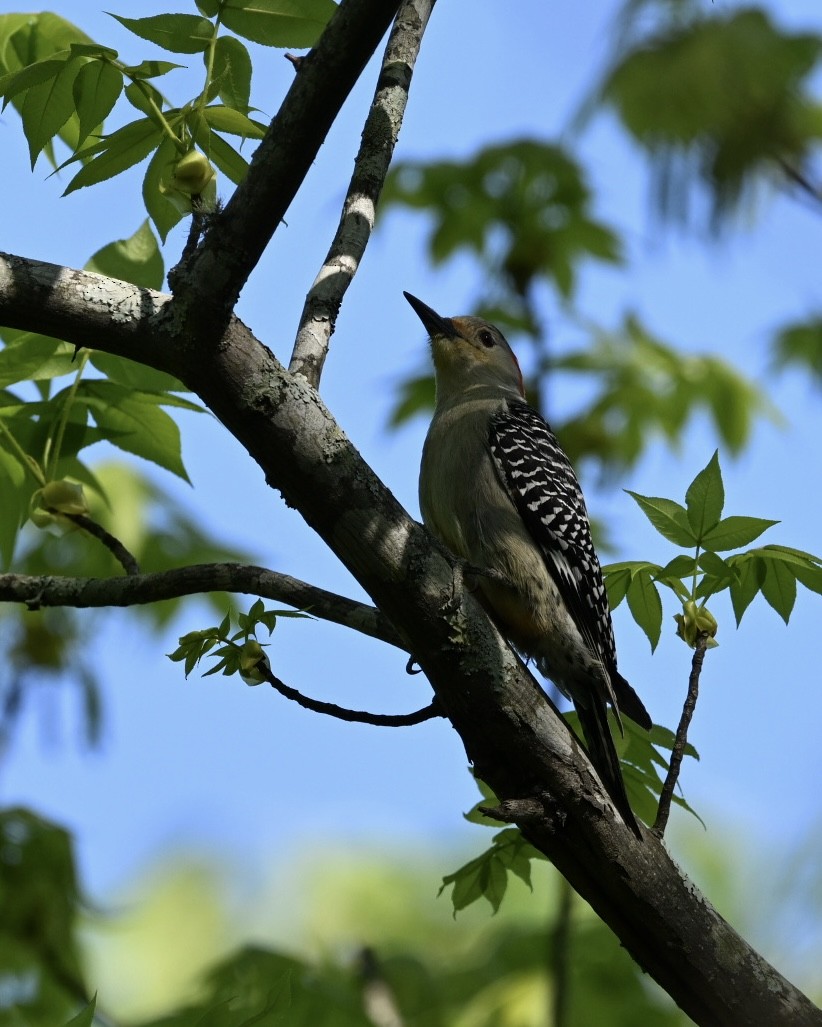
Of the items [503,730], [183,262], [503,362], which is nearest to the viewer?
[183,262]

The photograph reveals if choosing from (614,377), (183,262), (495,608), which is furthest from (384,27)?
(614,377)

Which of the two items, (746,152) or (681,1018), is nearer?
(681,1018)

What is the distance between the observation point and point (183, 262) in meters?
3.31

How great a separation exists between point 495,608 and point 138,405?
74.2 inches

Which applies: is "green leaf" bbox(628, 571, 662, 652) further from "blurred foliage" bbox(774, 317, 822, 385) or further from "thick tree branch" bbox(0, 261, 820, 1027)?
"blurred foliage" bbox(774, 317, 822, 385)

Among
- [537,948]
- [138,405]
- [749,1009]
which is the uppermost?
[138,405]

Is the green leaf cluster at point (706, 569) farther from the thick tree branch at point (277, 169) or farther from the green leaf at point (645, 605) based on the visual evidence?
the thick tree branch at point (277, 169)

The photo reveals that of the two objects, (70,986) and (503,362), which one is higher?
(503,362)

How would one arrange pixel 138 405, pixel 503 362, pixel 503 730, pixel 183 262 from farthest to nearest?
pixel 503 362 < pixel 138 405 < pixel 503 730 < pixel 183 262

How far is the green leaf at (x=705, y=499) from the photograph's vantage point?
369 centimetres

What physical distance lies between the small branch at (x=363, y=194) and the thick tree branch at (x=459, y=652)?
50 cm

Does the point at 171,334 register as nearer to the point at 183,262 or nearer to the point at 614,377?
the point at 183,262

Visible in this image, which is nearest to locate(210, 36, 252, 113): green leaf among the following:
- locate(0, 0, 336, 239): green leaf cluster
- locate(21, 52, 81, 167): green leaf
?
locate(0, 0, 336, 239): green leaf cluster

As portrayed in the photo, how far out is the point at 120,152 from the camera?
11.9 ft
